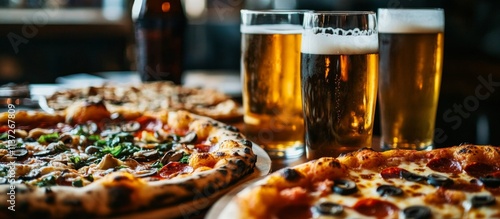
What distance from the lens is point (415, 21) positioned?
2.20 m

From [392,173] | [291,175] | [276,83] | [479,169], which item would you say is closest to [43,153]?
[276,83]

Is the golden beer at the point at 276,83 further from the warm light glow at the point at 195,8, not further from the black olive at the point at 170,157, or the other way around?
the warm light glow at the point at 195,8

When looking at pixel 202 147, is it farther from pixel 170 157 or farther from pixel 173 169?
pixel 173 169

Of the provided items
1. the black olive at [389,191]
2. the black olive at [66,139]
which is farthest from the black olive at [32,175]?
the black olive at [389,191]

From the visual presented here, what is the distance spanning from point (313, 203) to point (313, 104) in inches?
19.5

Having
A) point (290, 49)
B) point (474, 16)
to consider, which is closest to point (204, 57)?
point (474, 16)

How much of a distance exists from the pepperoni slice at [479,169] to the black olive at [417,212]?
406 mm

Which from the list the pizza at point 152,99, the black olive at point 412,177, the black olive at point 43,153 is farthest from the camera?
the pizza at point 152,99

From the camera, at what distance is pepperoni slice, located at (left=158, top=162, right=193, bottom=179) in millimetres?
1902

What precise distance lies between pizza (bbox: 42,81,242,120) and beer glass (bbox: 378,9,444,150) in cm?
85

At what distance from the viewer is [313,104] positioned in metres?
1.99

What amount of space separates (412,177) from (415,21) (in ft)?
2.27

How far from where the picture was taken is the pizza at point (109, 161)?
1482 mm

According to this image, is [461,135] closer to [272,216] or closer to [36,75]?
[272,216]
